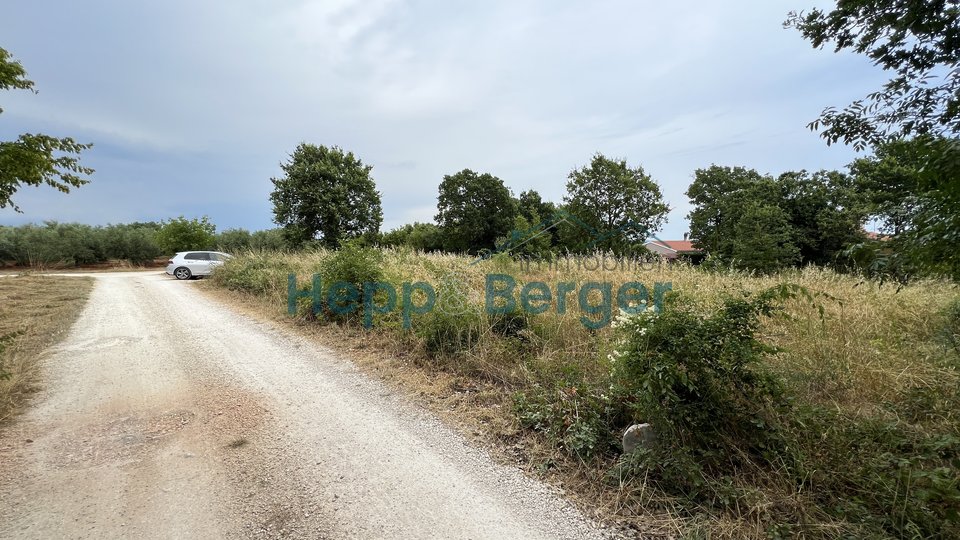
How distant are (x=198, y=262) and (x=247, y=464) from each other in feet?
60.8

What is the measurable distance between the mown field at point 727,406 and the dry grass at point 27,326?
3738 millimetres

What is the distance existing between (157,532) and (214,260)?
1813 cm

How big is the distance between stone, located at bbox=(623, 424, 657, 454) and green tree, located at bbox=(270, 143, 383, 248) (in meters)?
16.6

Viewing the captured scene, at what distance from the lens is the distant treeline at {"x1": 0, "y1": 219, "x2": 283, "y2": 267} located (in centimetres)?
2656

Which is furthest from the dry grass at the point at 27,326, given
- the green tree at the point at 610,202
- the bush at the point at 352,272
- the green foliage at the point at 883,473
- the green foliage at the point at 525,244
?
the green tree at the point at 610,202

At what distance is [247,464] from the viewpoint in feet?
9.09

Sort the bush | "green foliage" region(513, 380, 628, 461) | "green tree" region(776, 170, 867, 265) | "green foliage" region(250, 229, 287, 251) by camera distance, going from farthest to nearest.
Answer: "green foliage" region(250, 229, 287, 251)
"green tree" region(776, 170, 867, 265)
the bush
"green foliage" region(513, 380, 628, 461)

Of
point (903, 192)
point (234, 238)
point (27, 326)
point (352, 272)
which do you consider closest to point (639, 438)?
point (903, 192)

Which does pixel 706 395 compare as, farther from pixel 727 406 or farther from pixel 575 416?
pixel 575 416

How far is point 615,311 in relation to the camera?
5156 mm

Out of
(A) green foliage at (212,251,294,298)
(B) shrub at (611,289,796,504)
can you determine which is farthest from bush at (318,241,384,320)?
(B) shrub at (611,289,796,504)

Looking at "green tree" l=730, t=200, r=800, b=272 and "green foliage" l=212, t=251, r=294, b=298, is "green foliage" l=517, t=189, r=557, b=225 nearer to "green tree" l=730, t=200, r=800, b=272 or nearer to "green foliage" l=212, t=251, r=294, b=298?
"green tree" l=730, t=200, r=800, b=272

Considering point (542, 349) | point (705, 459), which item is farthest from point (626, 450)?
point (542, 349)

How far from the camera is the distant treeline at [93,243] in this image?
2656 cm
